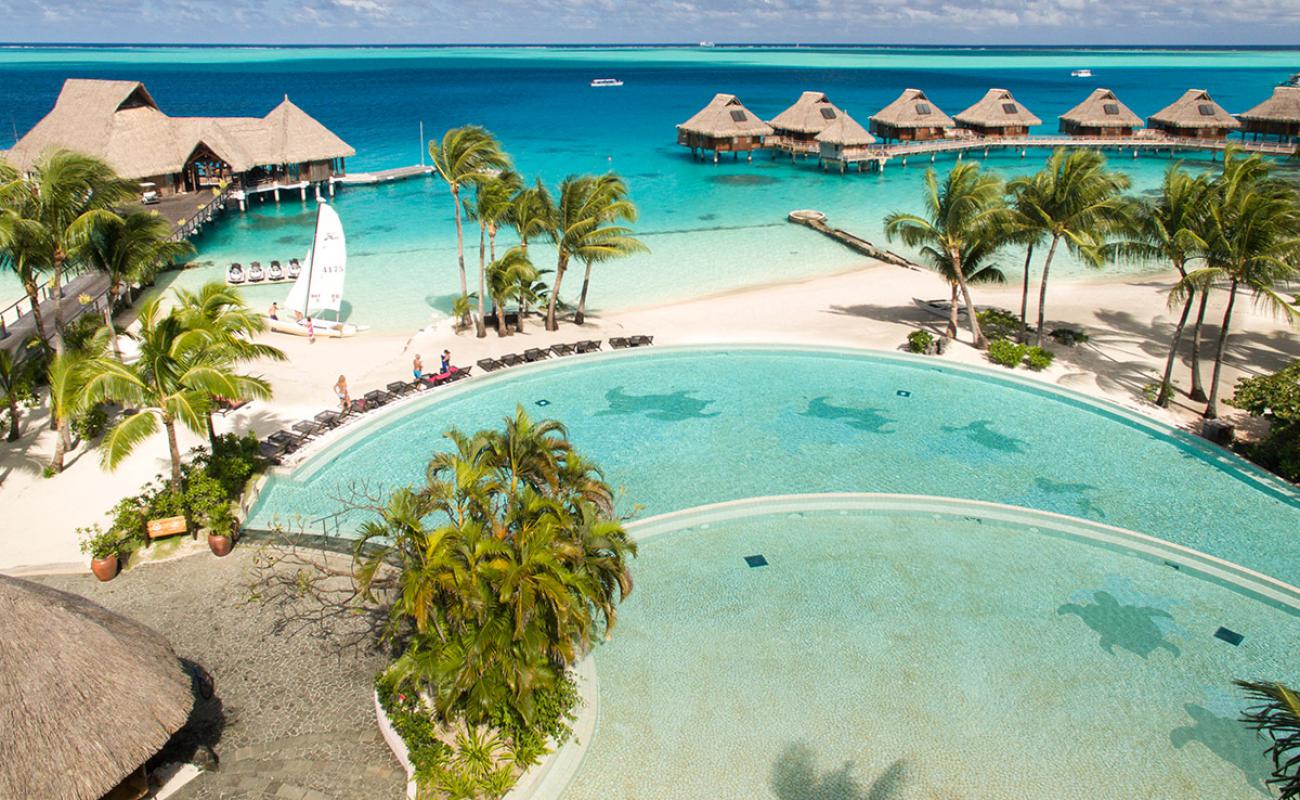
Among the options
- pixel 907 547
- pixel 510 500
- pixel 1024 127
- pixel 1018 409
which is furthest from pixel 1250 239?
pixel 1024 127

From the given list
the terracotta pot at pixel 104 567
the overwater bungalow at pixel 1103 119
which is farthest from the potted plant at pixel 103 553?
the overwater bungalow at pixel 1103 119

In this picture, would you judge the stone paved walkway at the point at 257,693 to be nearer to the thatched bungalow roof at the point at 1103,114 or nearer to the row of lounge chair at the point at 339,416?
the row of lounge chair at the point at 339,416

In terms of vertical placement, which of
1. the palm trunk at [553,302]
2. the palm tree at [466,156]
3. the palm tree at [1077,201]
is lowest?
the palm trunk at [553,302]

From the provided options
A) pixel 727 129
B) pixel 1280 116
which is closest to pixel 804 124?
pixel 727 129

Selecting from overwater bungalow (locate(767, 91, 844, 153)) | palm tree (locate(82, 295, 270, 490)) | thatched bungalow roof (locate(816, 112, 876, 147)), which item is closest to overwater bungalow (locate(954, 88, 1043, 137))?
overwater bungalow (locate(767, 91, 844, 153))

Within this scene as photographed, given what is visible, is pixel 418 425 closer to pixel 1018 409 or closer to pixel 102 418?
pixel 102 418

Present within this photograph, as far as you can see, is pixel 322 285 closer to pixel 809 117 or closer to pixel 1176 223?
pixel 1176 223
